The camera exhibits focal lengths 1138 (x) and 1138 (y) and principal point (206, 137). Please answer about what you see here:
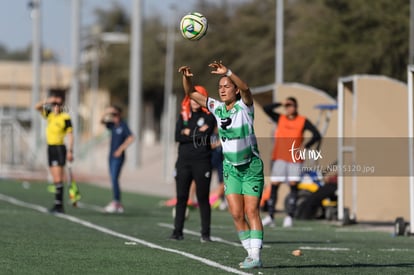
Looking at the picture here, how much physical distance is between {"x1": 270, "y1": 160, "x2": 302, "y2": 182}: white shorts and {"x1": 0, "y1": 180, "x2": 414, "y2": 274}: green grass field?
0.91 m

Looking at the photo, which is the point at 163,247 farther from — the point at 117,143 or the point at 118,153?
the point at 117,143

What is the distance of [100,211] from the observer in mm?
23031

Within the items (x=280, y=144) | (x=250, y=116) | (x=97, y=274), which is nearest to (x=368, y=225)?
(x=280, y=144)

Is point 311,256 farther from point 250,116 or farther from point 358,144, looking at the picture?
point 358,144

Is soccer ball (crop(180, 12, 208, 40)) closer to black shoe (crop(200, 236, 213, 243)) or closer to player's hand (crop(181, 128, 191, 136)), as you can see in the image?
player's hand (crop(181, 128, 191, 136))

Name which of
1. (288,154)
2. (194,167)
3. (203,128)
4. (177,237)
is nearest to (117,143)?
(288,154)

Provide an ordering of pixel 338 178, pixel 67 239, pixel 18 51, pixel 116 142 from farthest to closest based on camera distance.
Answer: pixel 18 51 < pixel 116 142 < pixel 338 178 < pixel 67 239

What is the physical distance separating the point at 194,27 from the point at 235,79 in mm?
896

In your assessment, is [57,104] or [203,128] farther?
[57,104]

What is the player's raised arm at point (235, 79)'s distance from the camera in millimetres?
11812

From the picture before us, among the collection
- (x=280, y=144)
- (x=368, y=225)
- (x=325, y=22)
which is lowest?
(x=368, y=225)

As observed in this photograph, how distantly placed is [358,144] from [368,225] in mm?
1562

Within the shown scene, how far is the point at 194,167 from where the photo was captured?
15.6 meters

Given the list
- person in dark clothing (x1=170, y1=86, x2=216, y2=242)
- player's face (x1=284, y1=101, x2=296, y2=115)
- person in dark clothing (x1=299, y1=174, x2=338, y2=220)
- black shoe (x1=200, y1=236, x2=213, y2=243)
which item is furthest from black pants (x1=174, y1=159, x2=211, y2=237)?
person in dark clothing (x1=299, y1=174, x2=338, y2=220)
